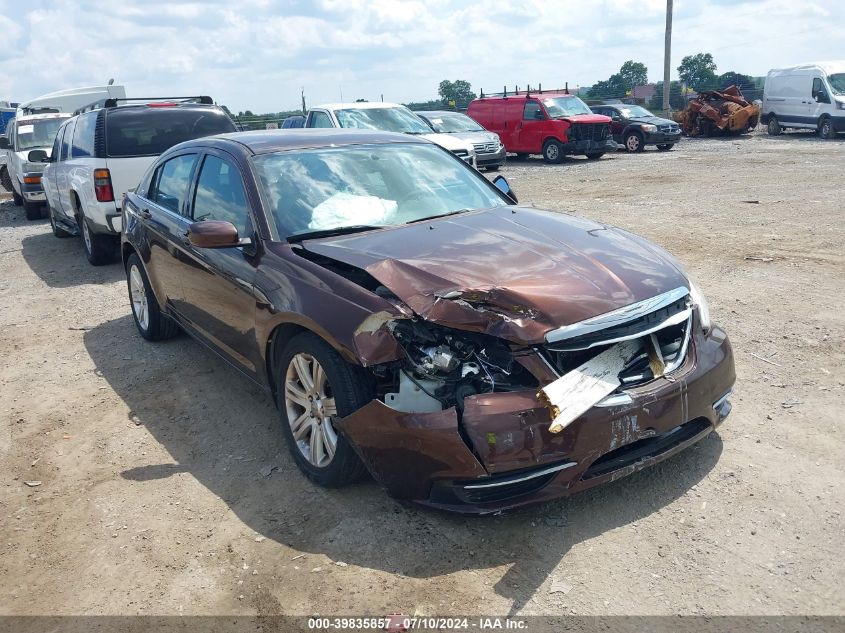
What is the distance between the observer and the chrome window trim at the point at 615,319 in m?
3.19

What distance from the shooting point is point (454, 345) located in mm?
3355

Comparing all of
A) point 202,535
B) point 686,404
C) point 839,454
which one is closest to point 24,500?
point 202,535

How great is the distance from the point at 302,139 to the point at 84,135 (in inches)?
240

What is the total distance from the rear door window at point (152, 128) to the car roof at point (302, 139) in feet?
14.3

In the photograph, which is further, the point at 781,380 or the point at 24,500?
the point at 781,380

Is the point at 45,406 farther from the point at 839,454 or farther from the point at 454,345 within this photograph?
the point at 839,454

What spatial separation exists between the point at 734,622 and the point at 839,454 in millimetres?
1547

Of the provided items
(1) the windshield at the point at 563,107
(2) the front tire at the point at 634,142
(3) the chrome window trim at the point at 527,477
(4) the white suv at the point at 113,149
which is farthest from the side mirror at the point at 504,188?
(2) the front tire at the point at 634,142

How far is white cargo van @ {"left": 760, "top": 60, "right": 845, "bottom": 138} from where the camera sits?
2372 cm

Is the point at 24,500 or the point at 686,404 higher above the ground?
the point at 686,404

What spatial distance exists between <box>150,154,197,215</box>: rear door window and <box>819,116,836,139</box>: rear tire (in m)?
23.8

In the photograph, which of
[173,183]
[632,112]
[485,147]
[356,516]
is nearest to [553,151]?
[485,147]

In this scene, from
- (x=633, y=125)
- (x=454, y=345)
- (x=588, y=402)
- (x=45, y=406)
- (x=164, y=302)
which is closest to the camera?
(x=588, y=402)

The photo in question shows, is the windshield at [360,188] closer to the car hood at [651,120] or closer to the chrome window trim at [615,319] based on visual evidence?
the chrome window trim at [615,319]
